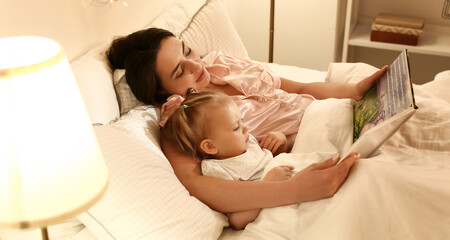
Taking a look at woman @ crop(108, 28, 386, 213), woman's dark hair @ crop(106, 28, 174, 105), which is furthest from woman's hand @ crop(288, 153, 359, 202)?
woman's dark hair @ crop(106, 28, 174, 105)

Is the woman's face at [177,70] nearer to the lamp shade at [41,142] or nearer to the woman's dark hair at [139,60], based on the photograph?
the woman's dark hair at [139,60]

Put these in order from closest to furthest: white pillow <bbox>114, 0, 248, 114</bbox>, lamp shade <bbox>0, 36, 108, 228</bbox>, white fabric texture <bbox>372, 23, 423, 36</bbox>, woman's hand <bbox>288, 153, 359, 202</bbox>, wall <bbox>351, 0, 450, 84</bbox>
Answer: lamp shade <bbox>0, 36, 108, 228</bbox> < woman's hand <bbox>288, 153, 359, 202</bbox> < white pillow <bbox>114, 0, 248, 114</bbox> < white fabric texture <bbox>372, 23, 423, 36</bbox> < wall <bbox>351, 0, 450, 84</bbox>

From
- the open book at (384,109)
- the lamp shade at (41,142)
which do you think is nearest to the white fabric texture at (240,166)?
the open book at (384,109)

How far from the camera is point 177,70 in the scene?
1.49m

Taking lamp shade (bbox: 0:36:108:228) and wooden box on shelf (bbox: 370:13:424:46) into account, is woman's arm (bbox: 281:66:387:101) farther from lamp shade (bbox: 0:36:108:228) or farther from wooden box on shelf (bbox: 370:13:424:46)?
lamp shade (bbox: 0:36:108:228)

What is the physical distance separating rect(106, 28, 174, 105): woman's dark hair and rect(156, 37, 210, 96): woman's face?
19mm

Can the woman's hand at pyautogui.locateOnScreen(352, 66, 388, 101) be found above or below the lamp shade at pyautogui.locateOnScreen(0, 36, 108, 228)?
below

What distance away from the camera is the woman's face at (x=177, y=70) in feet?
4.86

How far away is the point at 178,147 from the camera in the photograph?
4.25 ft

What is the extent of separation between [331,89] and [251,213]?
0.71m

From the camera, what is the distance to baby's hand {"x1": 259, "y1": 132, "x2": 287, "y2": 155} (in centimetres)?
142

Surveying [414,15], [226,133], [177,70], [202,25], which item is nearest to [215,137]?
[226,133]

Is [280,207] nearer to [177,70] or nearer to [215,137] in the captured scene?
[215,137]

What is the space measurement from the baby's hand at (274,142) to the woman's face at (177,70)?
0.90 feet
